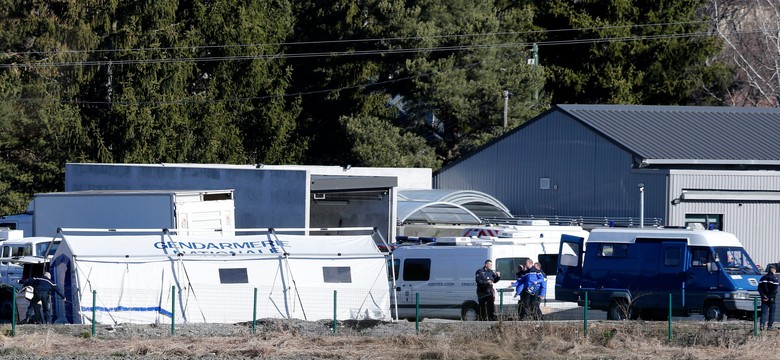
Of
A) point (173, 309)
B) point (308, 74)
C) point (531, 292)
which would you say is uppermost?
point (308, 74)

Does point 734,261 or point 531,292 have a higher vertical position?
point 734,261

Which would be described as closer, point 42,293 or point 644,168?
point 42,293

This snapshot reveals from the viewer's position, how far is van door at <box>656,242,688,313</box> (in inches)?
997

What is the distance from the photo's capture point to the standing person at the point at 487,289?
24.1m

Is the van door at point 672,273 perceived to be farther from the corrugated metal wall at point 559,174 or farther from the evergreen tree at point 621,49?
the evergreen tree at point 621,49

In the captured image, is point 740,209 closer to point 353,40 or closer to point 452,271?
point 452,271

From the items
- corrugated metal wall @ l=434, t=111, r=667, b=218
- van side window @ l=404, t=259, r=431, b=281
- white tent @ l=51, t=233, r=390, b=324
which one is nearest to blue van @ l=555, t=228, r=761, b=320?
van side window @ l=404, t=259, r=431, b=281

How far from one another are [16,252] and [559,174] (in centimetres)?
1944

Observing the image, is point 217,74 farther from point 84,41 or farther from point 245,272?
point 245,272

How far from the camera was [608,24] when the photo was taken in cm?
6269

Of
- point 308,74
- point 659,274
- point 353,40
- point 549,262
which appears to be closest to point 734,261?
point 659,274

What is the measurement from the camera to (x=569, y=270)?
2692cm

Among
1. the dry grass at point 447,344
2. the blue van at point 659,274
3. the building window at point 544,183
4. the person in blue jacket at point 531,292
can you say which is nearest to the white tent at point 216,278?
the dry grass at point 447,344

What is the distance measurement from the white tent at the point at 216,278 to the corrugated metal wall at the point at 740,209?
14.6 metres
